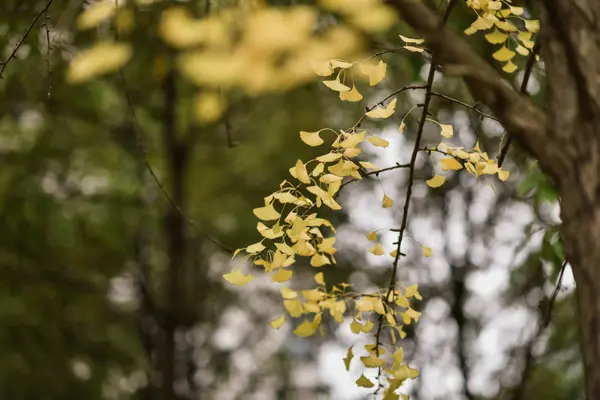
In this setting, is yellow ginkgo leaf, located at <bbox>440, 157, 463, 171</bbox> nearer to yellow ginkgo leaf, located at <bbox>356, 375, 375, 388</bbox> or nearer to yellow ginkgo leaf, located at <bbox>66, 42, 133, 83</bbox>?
yellow ginkgo leaf, located at <bbox>356, 375, 375, 388</bbox>

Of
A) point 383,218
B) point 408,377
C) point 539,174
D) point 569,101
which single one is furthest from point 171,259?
point 569,101

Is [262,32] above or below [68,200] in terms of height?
above

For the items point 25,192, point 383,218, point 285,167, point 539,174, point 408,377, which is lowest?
point 383,218

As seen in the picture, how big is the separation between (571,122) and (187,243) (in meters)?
5.31

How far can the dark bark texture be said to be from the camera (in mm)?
873

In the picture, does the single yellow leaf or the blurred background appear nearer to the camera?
the single yellow leaf

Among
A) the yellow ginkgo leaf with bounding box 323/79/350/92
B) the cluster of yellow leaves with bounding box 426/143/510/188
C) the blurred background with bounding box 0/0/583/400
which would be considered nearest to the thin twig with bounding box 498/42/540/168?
the cluster of yellow leaves with bounding box 426/143/510/188

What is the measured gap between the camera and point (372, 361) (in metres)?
1.48

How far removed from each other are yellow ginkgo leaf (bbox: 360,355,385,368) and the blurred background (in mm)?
2913

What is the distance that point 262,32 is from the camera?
49 centimetres

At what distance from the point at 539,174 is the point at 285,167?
11.1ft

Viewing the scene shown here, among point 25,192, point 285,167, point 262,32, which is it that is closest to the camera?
point 262,32

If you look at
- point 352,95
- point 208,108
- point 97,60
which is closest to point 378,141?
point 352,95

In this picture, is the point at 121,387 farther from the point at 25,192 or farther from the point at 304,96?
the point at 304,96
